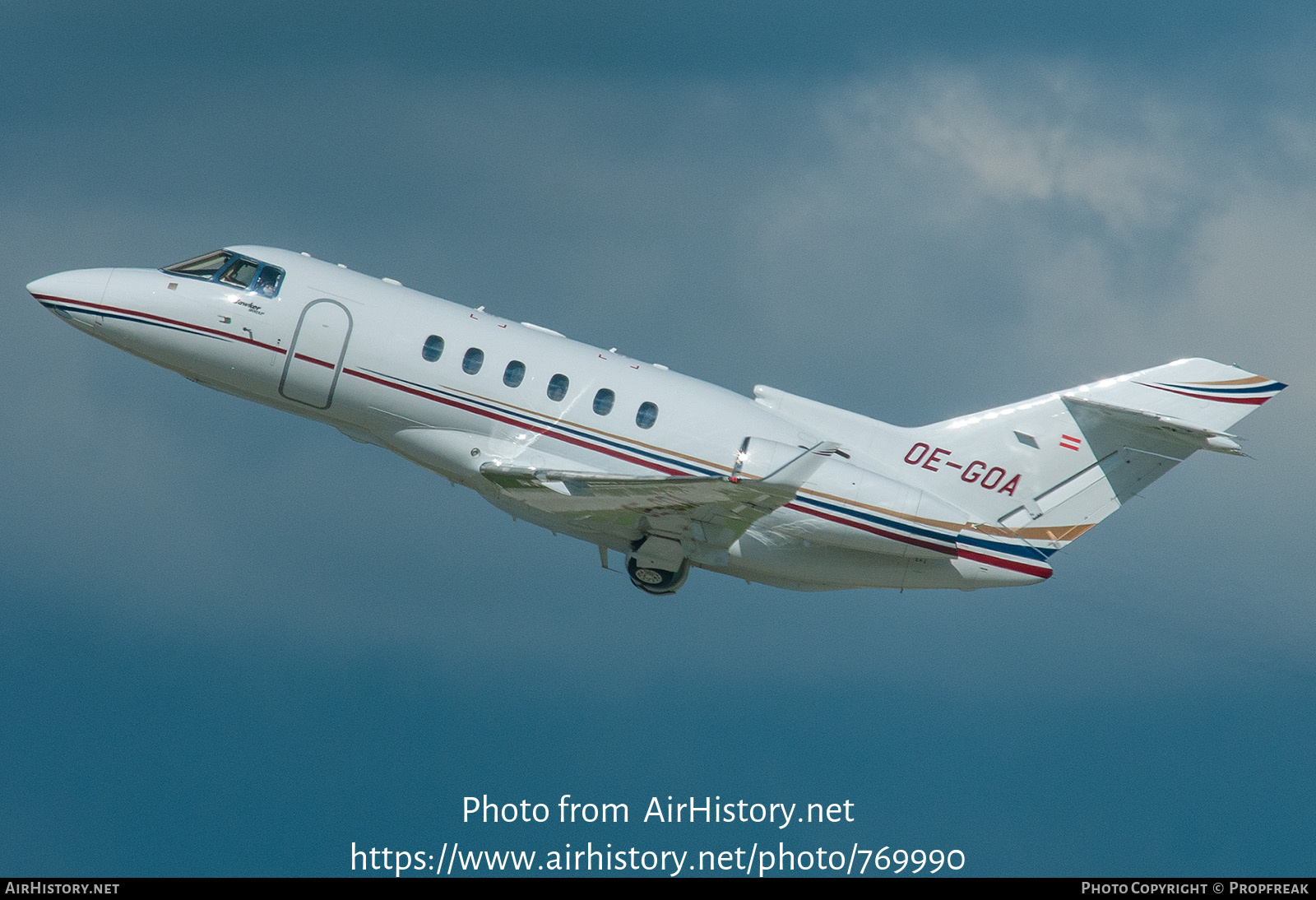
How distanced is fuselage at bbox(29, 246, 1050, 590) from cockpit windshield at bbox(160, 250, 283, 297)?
0.03 m

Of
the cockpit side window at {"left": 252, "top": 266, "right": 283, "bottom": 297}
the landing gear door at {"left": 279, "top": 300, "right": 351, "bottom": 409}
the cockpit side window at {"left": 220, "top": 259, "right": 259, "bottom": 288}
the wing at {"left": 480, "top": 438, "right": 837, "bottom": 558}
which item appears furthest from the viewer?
the cockpit side window at {"left": 220, "top": 259, "right": 259, "bottom": 288}

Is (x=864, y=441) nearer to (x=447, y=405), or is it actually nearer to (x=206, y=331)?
(x=447, y=405)

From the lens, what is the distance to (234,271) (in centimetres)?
2936

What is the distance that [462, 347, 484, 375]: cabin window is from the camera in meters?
28.4

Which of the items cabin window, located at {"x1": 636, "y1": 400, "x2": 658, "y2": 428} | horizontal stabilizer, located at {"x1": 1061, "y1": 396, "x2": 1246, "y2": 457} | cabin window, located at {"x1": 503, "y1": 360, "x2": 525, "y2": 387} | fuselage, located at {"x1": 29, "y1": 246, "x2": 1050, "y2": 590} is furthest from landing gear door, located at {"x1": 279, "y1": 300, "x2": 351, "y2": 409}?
horizontal stabilizer, located at {"x1": 1061, "y1": 396, "x2": 1246, "y2": 457}

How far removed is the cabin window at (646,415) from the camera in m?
28.4

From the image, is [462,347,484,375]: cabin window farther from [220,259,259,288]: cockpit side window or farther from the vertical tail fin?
the vertical tail fin

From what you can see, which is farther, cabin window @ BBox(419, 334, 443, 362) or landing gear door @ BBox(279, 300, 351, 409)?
landing gear door @ BBox(279, 300, 351, 409)

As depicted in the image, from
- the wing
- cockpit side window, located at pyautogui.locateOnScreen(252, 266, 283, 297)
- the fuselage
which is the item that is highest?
cockpit side window, located at pyautogui.locateOnScreen(252, 266, 283, 297)

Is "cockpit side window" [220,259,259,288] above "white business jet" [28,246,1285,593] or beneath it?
above

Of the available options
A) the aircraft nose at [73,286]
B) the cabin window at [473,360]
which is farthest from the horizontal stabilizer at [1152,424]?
the aircraft nose at [73,286]

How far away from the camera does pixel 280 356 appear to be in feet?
94.3

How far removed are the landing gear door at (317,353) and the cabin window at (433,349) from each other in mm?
1386

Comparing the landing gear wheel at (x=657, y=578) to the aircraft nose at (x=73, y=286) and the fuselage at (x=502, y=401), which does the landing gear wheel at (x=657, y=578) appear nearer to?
the fuselage at (x=502, y=401)
